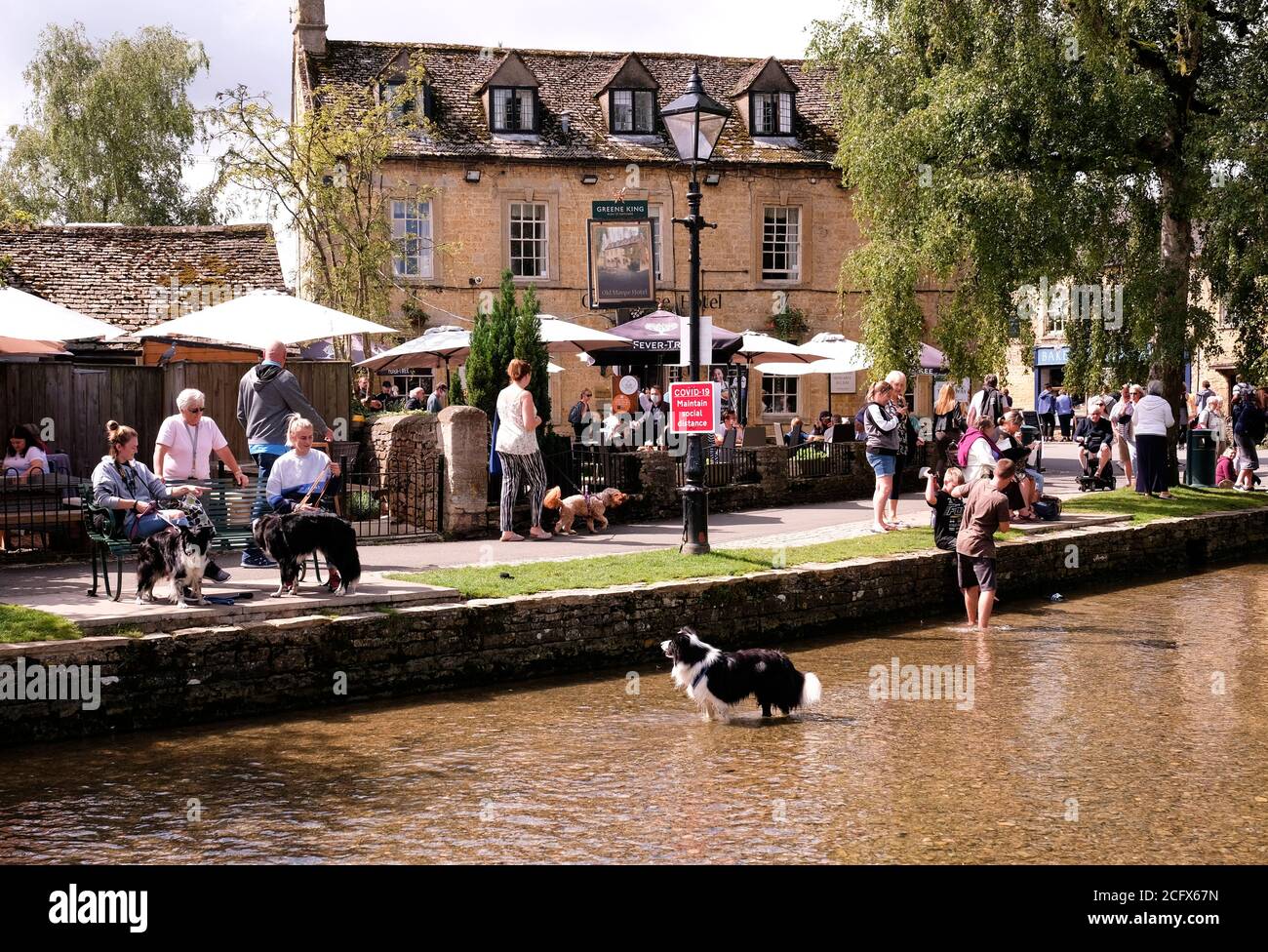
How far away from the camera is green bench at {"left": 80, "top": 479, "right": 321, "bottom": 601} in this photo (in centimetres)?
1094

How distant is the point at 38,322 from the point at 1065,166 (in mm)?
13693

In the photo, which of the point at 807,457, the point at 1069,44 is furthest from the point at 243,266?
the point at 1069,44

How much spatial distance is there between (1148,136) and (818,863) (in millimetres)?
16379

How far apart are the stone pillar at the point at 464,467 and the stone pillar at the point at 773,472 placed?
5507 mm

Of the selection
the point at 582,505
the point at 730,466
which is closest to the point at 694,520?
the point at 582,505

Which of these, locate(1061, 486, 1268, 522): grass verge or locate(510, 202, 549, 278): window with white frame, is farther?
locate(510, 202, 549, 278): window with white frame

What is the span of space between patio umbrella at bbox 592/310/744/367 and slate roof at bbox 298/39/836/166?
913cm

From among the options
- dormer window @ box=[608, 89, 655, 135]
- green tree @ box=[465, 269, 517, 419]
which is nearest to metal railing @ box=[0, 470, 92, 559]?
green tree @ box=[465, 269, 517, 419]

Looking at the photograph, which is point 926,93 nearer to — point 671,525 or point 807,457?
point 807,457

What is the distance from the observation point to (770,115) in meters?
35.2

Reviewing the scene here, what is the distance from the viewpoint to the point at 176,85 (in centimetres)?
4150

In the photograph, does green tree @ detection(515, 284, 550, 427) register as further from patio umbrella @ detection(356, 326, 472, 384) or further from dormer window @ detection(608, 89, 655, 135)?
dormer window @ detection(608, 89, 655, 135)

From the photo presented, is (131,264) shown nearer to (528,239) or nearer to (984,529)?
(528,239)

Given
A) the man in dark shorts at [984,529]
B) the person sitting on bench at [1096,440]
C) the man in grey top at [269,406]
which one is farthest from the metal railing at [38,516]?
the person sitting on bench at [1096,440]
